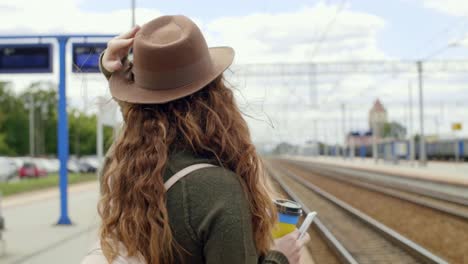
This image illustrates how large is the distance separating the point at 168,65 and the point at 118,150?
0.92ft

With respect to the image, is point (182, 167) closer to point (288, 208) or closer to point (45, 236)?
point (288, 208)

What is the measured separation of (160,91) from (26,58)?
35.2ft

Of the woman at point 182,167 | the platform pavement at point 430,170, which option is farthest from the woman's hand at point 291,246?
the platform pavement at point 430,170

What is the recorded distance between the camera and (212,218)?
168cm

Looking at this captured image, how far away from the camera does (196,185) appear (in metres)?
1.72

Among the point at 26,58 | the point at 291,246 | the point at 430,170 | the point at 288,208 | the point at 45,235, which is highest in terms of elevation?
the point at 26,58

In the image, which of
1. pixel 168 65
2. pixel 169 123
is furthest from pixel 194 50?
pixel 169 123

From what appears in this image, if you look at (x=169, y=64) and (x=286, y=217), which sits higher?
(x=169, y=64)

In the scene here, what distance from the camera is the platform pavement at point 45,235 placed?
30.6ft

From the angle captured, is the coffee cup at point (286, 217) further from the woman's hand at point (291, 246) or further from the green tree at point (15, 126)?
the green tree at point (15, 126)

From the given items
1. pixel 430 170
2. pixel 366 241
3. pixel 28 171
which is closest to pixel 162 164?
pixel 366 241

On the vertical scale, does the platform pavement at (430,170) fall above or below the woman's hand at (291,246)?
below

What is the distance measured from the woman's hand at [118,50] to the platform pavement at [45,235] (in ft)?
12.0

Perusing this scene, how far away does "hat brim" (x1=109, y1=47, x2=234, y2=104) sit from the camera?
1.88m
